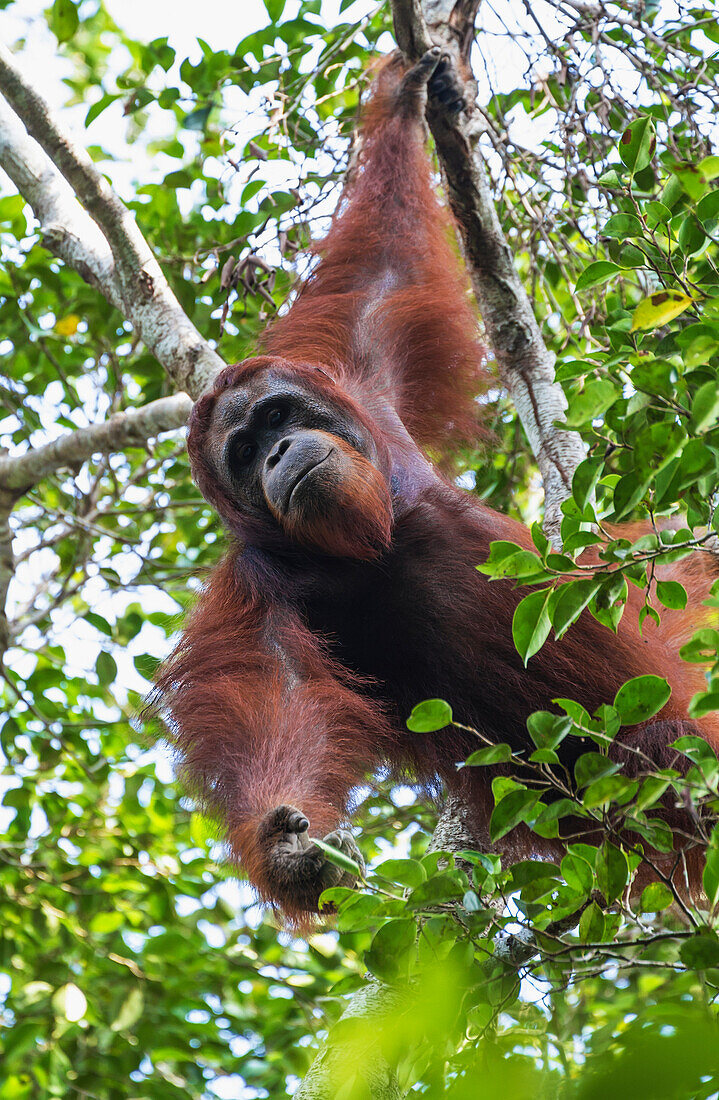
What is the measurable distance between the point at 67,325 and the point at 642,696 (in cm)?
456

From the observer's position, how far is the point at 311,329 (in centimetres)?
405

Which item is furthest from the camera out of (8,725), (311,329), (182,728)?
(8,725)

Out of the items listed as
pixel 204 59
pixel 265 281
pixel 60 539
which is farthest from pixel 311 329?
pixel 60 539

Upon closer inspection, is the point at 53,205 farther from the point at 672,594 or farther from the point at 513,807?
the point at 513,807

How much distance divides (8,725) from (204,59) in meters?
3.15

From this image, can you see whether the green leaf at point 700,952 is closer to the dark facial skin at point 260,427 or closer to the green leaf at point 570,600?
the green leaf at point 570,600

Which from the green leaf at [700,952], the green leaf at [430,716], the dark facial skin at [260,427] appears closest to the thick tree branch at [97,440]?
the dark facial skin at [260,427]

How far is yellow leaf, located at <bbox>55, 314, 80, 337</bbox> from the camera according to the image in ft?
17.8

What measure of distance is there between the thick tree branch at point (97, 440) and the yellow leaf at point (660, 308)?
7.60 ft

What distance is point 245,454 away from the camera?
3.36m

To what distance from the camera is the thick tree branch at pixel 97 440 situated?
383 centimetres


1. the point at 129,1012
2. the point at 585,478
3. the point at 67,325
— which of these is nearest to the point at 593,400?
the point at 585,478

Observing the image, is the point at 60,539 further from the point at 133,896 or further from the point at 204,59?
the point at 204,59

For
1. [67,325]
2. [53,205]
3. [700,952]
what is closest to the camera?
[700,952]
